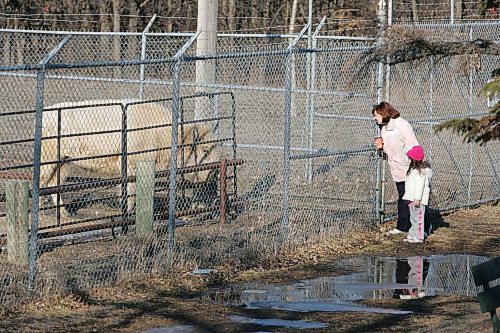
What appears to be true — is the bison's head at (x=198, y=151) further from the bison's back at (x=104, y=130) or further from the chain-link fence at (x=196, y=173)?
the bison's back at (x=104, y=130)

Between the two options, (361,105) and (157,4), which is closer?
(361,105)

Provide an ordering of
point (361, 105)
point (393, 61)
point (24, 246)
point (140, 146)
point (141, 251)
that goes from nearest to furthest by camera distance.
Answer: point (393, 61), point (24, 246), point (141, 251), point (140, 146), point (361, 105)

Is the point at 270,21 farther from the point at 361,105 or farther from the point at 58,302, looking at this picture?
the point at 58,302

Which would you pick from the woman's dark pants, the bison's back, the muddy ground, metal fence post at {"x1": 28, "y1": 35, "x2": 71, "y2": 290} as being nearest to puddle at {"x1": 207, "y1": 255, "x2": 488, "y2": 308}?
the muddy ground

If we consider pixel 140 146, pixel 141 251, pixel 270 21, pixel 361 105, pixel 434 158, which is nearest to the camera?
pixel 141 251

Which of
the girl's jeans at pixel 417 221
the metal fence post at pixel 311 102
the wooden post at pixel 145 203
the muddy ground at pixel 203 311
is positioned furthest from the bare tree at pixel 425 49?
the metal fence post at pixel 311 102

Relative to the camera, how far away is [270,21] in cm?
2780

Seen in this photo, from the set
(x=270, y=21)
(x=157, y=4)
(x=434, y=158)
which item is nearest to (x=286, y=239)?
(x=434, y=158)

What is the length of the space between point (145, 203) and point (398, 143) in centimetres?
313

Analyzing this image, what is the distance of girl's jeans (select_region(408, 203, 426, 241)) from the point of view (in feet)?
40.5

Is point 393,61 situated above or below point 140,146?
above

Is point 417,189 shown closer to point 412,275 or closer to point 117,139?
point 412,275

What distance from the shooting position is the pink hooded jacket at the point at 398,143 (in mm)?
12367

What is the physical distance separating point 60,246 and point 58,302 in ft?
7.48
